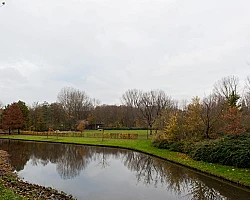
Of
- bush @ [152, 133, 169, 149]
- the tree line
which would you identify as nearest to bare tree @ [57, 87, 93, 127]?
the tree line

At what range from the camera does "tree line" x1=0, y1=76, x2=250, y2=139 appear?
19938 millimetres

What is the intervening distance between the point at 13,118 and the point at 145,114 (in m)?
31.5

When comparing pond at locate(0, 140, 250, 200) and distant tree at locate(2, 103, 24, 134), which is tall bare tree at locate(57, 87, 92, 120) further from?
pond at locate(0, 140, 250, 200)

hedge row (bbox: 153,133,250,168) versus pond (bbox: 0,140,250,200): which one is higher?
hedge row (bbox: 153,133,250,168)

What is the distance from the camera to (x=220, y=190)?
34.5 ft

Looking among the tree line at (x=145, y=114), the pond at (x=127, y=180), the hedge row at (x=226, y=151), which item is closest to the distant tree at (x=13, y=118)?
the tree line at (x=145, y=114)

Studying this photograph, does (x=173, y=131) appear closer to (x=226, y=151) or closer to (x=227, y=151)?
(x=226, y=151)

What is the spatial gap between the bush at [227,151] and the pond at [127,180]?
182cm

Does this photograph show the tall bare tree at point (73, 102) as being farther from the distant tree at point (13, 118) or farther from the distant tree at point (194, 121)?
the distant tree at point (194, 121)

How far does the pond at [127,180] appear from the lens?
33.3ft

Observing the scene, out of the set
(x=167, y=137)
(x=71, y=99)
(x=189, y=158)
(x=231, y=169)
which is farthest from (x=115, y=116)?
(x=231, y=169)

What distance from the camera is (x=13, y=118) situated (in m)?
48.8

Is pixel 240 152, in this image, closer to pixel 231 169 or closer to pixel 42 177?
pixel 231 169

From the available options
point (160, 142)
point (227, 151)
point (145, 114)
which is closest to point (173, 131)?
point (160, 142)
